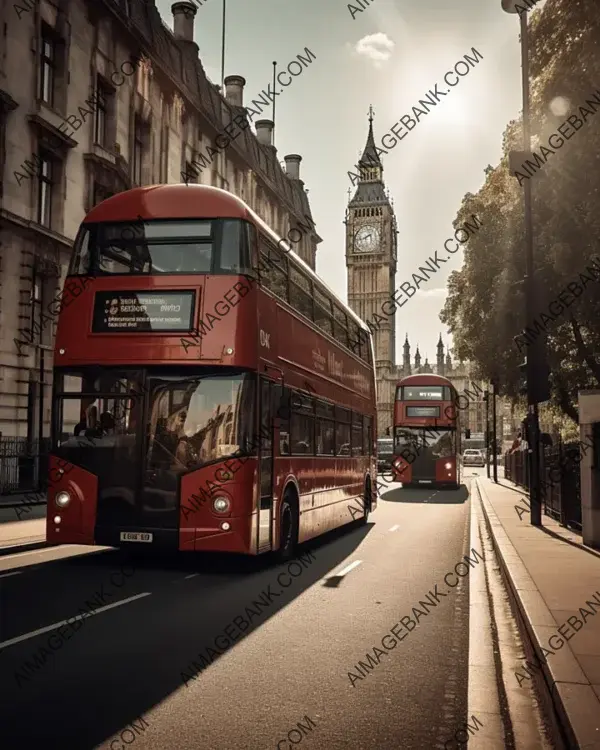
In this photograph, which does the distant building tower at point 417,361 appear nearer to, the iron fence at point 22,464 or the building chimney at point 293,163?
the building chimney at point 293,163

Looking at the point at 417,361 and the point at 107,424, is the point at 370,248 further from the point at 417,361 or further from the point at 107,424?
the point at 107,424

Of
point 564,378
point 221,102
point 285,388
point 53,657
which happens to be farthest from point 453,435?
point 53,657

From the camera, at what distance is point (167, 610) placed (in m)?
7.96

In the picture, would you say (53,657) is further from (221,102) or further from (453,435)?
(221,102)

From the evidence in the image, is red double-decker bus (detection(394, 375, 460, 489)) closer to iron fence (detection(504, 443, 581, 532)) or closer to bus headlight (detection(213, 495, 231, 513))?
iron fence (detection(504, 443, 581, 532))

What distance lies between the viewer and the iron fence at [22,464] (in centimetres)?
2112

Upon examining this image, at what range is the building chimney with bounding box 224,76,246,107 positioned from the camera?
4312cm

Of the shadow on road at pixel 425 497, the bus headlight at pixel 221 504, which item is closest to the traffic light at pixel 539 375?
the bus headlight at pixel 221 504

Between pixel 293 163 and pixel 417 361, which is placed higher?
pixel 293 163

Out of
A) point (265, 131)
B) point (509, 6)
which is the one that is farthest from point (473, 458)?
point (509, 6)

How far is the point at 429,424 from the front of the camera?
32.4 meters

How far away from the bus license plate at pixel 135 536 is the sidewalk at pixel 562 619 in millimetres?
4260

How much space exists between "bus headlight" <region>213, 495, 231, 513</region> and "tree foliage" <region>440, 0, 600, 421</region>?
28.9 ft

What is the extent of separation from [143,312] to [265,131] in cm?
4098
